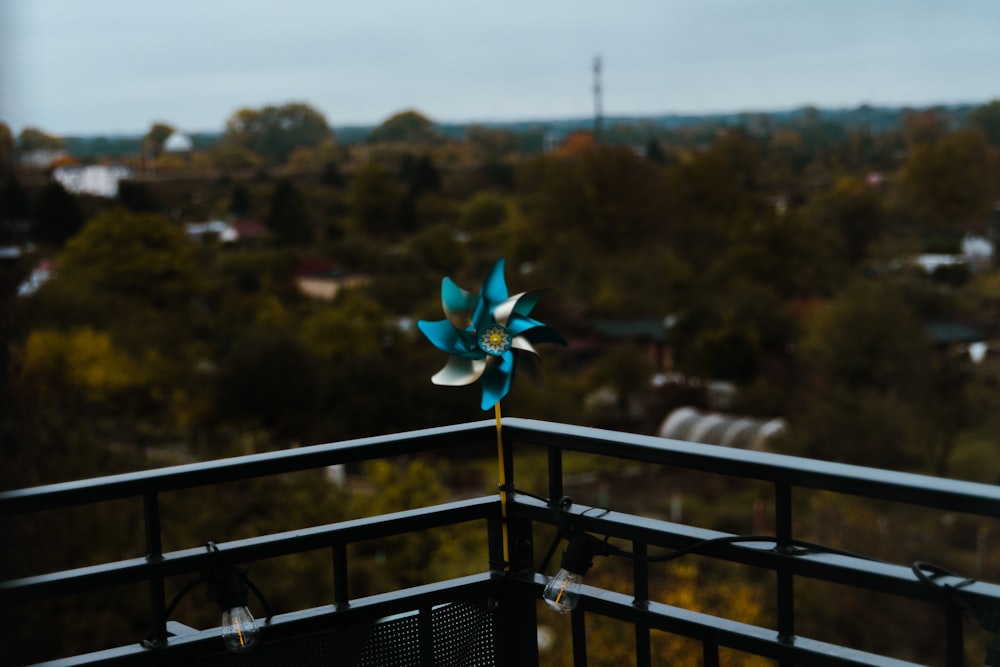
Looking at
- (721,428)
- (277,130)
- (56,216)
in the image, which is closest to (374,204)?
(277,130)

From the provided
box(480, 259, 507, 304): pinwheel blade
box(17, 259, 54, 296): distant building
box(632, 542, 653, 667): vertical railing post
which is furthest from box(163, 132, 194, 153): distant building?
box(632, 542, 653, 667): vertical railing post

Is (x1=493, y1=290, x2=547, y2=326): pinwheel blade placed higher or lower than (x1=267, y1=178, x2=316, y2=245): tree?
higher

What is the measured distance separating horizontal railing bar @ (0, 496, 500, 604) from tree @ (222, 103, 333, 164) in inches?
1429

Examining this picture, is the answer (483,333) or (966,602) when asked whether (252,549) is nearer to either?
(483,333)

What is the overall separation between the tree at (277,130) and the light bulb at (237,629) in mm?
36446

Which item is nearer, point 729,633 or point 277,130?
point 729,633

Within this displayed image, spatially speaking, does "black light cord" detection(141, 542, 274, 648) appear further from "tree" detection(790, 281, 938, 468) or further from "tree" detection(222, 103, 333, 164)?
"tree" detection(222, 103, 333, 164)

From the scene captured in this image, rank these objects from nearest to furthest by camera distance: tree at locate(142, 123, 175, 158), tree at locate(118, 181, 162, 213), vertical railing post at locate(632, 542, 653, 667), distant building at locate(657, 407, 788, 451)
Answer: vertical railing post at locate(632, 542, 653, 667) → distant building at locate(657, 407, 788, 451) → tree at locate(118, 181, 162, 213) → tree at locate(142, 123, 175, 158)

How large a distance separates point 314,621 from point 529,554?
336 millimetres

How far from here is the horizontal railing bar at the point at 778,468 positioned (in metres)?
1.00

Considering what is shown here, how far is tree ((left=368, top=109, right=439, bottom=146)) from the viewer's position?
39.0 metres

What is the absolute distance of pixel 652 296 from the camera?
Answer: 33156mm

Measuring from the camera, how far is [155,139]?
35.0m

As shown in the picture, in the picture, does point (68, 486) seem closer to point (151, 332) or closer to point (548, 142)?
point (151, 332)
